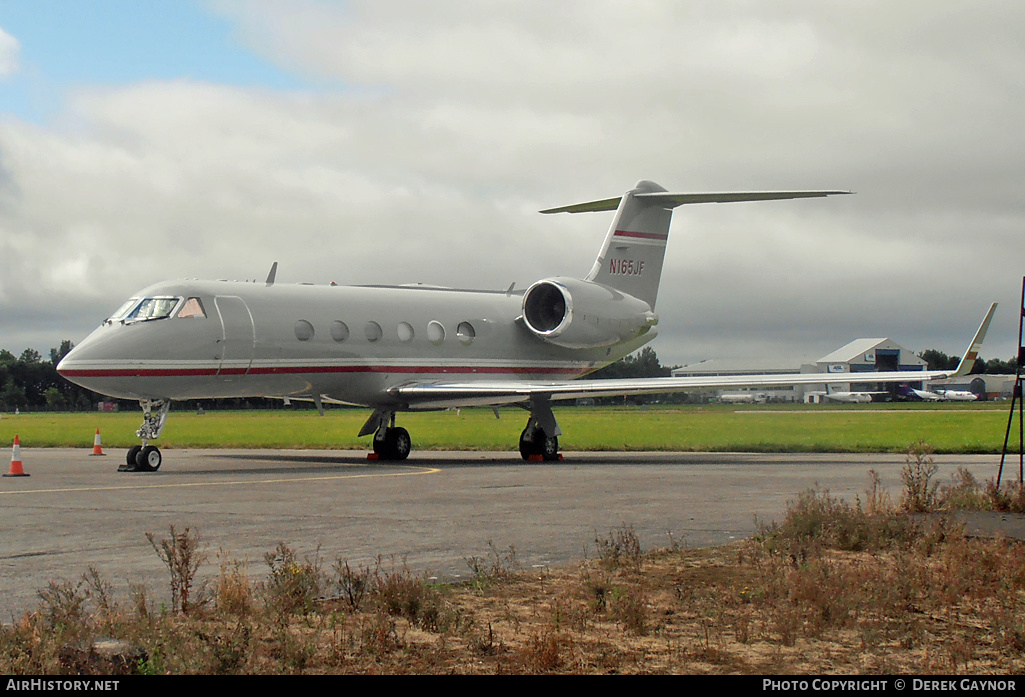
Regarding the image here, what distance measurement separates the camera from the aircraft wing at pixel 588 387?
886 inches

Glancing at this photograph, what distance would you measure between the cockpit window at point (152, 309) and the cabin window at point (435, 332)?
20.7ft

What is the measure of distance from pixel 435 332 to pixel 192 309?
6.29 meters

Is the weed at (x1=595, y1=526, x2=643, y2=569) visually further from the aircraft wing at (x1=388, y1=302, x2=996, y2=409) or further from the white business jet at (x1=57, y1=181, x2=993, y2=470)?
the aircraft wing at (x1=388, y1=302, x2=996, y2=409)

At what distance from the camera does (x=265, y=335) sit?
A: 890 inches

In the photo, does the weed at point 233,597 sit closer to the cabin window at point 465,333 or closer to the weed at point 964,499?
the weed at point 964,499

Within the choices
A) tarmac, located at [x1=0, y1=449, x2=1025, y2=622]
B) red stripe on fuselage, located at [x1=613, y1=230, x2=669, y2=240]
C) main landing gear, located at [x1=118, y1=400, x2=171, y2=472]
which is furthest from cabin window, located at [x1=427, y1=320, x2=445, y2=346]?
main landing gear, located at [x1=118, y1=400, x2=171, y2=472]

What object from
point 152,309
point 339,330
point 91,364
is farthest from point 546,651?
point 339,330

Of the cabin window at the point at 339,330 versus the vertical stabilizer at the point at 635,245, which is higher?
the vertical stabilizer at the point at 635,245

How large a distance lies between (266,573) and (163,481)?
10495 mm

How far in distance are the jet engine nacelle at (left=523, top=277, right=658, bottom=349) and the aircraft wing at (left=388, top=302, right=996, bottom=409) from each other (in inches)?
78.5

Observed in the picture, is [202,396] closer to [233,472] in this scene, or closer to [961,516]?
[233,472]

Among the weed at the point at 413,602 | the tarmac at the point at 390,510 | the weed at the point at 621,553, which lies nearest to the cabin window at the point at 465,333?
the tarmac at the point at 390,510
